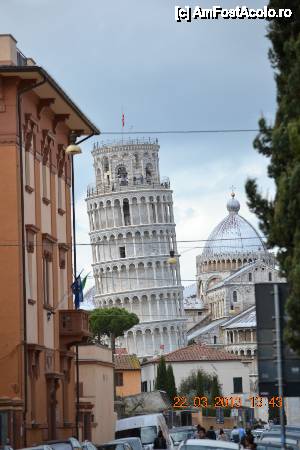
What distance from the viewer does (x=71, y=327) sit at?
4794 centimetres

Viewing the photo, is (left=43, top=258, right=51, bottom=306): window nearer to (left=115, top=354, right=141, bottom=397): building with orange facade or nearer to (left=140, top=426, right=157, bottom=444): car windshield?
(left=140, top=426, right=157, bottom=444): car windshield

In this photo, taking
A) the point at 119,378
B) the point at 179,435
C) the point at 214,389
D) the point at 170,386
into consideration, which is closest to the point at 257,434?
the point at 179,435

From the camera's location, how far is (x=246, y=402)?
174875mm

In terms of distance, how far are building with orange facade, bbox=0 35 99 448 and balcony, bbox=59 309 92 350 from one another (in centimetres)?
3

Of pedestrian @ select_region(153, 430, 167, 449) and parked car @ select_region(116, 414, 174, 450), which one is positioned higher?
parked car @ select_region(116, 414, 174, 450)

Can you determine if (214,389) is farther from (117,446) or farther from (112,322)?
(117,446)

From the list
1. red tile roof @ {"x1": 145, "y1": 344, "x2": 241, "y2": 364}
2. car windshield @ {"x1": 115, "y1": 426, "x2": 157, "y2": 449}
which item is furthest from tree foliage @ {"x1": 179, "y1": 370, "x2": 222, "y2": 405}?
car windshield @ {"x1": 115, "y1": 426, "x2": 157, "y2": 449}

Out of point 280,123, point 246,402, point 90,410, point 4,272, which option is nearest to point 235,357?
point 246,402

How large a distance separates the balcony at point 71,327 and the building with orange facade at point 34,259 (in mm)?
30

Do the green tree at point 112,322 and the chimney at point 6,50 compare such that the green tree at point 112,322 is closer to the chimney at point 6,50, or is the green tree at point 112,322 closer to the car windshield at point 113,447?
the chimney at point 6,50

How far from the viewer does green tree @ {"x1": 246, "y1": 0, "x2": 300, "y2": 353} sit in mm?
20516

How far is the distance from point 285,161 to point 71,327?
88.8ft

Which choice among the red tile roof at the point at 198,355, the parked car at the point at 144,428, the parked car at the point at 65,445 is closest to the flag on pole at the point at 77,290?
the parked car at the point at 144,428

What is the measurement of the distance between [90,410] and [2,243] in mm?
13710
